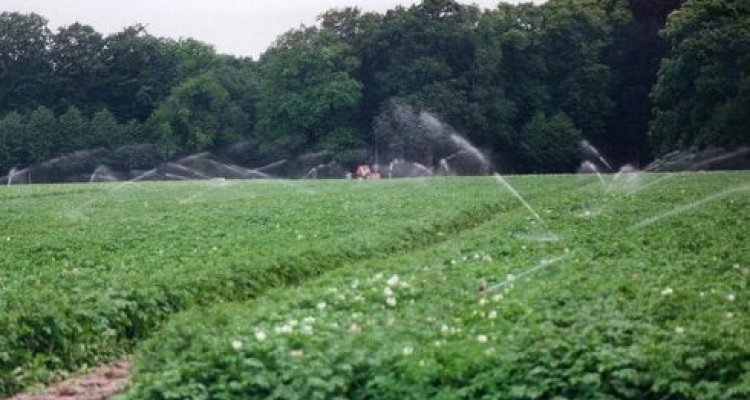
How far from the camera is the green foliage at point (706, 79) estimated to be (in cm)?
4397

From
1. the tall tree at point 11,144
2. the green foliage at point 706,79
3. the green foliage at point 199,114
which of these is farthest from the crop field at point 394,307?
the tall tree at point 11,144

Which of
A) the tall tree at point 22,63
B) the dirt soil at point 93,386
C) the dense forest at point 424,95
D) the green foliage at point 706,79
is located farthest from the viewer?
the tall tree at point 22,63

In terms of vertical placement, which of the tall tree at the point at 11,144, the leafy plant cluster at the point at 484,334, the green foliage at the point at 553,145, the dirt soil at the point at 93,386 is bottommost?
the dirt soil at the point at 93,386

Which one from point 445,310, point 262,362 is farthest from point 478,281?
point 262,362

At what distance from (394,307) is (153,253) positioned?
6.40 meters

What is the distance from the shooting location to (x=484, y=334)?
25.0 feet

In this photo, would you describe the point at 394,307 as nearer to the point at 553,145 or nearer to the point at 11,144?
the point at 553,145

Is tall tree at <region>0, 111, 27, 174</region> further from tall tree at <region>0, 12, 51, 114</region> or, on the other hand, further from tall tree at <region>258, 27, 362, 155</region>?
tall tree at <region>258, 27, 362, 155</region>

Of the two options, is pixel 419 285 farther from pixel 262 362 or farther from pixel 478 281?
pixel 262 362

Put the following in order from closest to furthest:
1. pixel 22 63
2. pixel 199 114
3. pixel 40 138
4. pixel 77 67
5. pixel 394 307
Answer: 1. pixel 394 307
2. pixel 40 138
3. pixel 199 114
4. pixel 22 63
5. pixel 77 67

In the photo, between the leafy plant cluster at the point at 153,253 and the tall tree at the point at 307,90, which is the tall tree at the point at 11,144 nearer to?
the tall tree at the point at 307,90

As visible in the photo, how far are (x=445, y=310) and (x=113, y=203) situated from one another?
20040 millimetres

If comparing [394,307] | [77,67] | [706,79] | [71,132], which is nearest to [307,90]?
[71,132]

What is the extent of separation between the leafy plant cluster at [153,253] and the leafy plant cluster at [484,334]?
1173 millimetres
